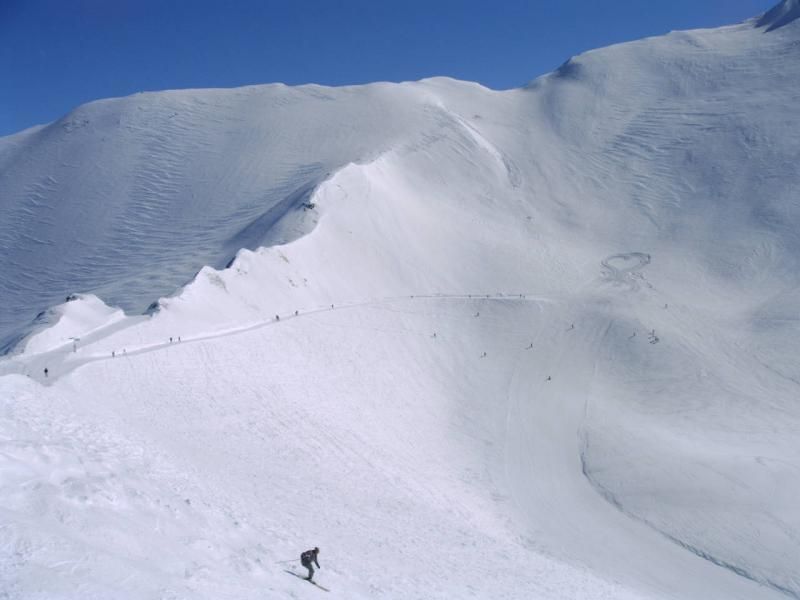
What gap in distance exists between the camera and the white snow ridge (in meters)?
14.4

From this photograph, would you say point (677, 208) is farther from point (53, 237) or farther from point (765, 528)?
point (53, 237)

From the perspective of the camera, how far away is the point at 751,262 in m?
45.1

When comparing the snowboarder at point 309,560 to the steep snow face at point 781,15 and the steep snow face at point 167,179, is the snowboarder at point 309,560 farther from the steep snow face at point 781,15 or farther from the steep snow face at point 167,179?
the steep snow face at point 781,15

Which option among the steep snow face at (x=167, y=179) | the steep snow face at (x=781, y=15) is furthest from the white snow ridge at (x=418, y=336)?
the steep snow face at (x=781, y=15)

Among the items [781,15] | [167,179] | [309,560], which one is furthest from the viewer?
[781,15]

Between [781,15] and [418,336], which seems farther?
[781,15]

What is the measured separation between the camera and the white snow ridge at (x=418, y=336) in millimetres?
14391

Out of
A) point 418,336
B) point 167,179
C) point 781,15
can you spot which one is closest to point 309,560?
point 418,336

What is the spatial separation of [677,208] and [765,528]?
112ft

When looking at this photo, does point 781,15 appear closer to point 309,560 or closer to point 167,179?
point 167,179

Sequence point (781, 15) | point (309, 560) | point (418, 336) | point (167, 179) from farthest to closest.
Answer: point (781, 15) → point (167, 179) → point (418, 336) → point (309, 560)

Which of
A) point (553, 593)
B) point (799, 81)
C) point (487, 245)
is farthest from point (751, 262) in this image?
point (553, 593)

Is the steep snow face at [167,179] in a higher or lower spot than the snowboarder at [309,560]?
higher

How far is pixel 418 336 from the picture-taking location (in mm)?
34844
